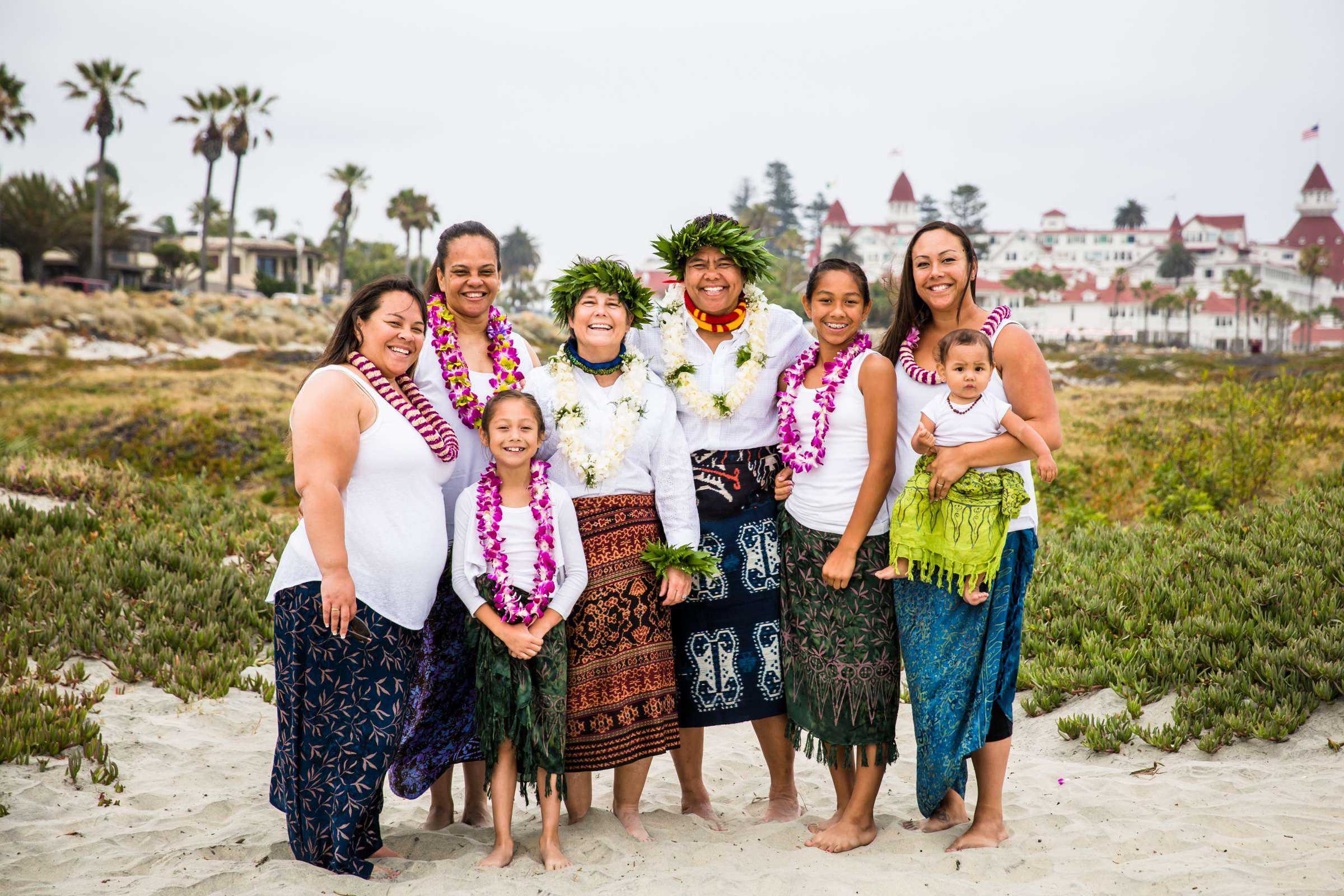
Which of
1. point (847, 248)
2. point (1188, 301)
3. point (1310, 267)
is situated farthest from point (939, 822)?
point (1310, 267)

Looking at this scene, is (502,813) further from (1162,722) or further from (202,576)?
(202,576)

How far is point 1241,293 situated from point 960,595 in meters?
90.7

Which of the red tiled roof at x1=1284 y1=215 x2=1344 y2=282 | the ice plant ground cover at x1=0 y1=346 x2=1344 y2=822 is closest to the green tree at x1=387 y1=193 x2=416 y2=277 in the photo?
the ice plant ground cover at x1=0 y1=346 x2=1344 y2=822

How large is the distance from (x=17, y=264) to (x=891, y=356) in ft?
178

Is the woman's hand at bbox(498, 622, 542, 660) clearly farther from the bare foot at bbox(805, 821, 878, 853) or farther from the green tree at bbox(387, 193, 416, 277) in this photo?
the green tree at bbox(387, 193, 416, 277)

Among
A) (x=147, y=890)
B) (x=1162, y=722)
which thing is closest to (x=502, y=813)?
(x=147, y=890)

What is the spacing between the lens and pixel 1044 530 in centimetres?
1041

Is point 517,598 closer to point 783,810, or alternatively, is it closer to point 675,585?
point 675,585

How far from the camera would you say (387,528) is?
13.4 feet

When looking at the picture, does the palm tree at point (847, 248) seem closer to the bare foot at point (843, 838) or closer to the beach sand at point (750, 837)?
the beach sand at point (750, 837)

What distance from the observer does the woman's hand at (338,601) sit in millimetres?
3908

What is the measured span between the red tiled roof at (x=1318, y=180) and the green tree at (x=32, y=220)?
122513mm

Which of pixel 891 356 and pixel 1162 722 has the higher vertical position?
pixel 891 356

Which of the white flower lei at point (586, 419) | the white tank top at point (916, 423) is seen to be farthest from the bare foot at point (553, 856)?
the white tank top at point (916, 423)
